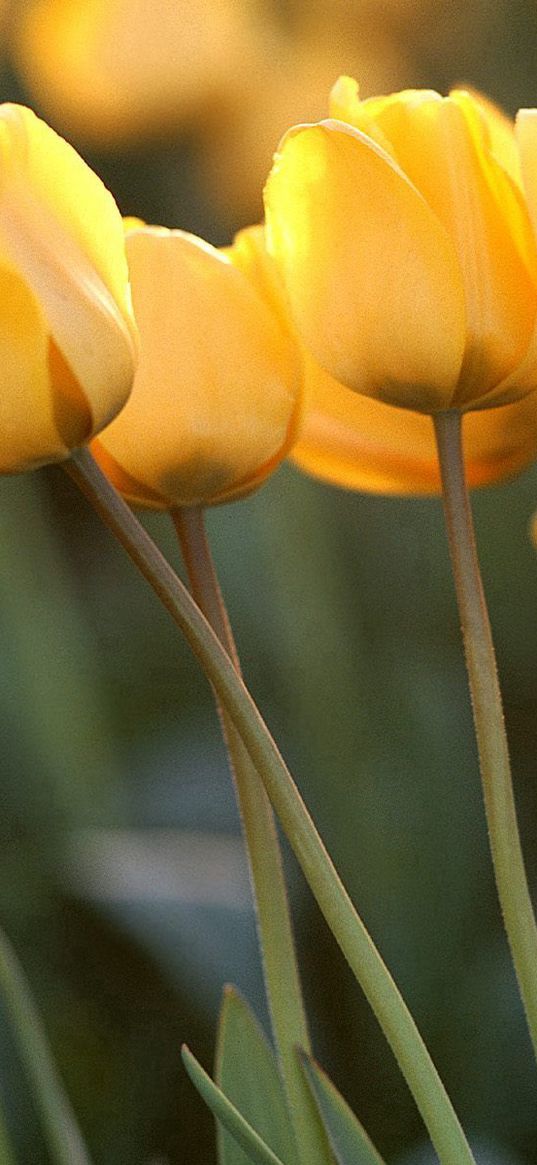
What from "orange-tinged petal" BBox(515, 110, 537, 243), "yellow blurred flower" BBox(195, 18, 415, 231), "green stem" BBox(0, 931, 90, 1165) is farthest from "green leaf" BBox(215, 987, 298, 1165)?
"yellow blurred flower" BBox(195, 18, 415, 231)

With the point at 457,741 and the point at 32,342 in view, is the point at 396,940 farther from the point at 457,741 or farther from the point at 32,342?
the point at 32,342

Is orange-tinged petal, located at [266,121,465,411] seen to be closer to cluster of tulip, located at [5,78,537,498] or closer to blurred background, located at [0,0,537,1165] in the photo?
cluster of tulip, located at [5,78,537,498]

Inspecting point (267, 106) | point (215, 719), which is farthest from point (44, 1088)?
point (267, 106)

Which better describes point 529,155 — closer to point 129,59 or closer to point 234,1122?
point 234,1122

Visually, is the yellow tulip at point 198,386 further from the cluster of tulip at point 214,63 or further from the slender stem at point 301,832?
the cluster of tulip at point 214,63

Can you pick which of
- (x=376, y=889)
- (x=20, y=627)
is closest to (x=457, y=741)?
(x=376, y=889)

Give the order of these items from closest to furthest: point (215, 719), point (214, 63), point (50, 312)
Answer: point (50, 312) < point (215, 719) < point (214, 63)
